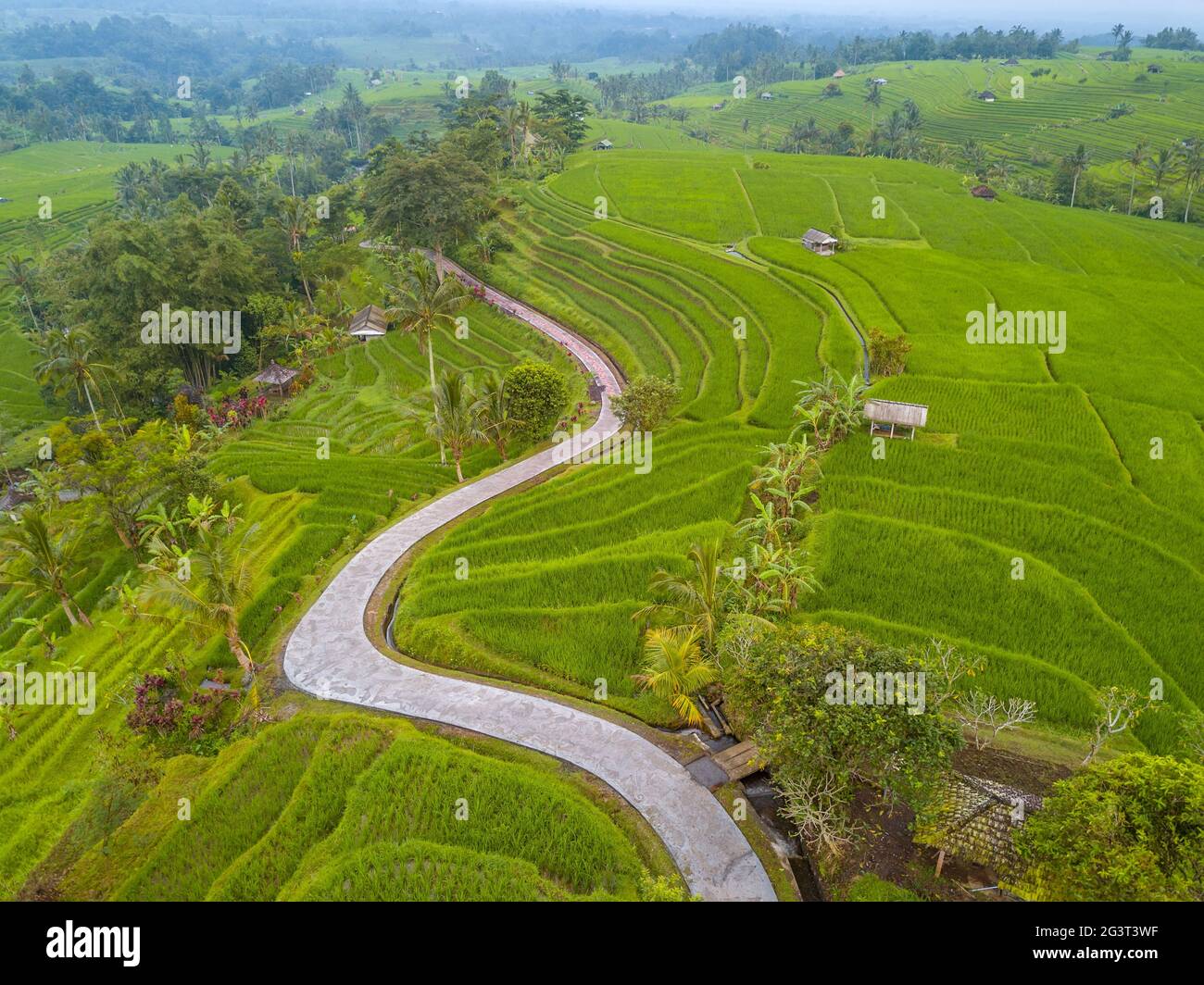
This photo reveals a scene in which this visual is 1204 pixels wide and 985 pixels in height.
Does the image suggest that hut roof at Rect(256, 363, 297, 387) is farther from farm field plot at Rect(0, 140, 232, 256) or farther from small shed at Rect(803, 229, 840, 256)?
farm field plot at Rect(0, 140, 232, 256)

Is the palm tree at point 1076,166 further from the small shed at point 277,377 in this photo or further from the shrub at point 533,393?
the small shed at point 277,377

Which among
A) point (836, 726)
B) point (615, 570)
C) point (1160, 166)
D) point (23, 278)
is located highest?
point (1160, 166)

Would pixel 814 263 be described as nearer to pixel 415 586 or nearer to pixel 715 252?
pixel 715 252

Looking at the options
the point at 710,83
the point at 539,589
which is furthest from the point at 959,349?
the point at 710,83

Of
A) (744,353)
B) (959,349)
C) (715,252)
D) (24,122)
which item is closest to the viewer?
(959,349)

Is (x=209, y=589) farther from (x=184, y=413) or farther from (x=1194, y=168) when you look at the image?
(x=1194, y=168)

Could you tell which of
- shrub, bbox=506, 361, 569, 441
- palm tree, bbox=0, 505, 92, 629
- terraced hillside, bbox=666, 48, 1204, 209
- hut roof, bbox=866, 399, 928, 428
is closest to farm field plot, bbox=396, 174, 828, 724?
hut roof, bbox=866, 399, 928, 428

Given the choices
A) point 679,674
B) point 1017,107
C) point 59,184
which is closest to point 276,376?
point 679,674
